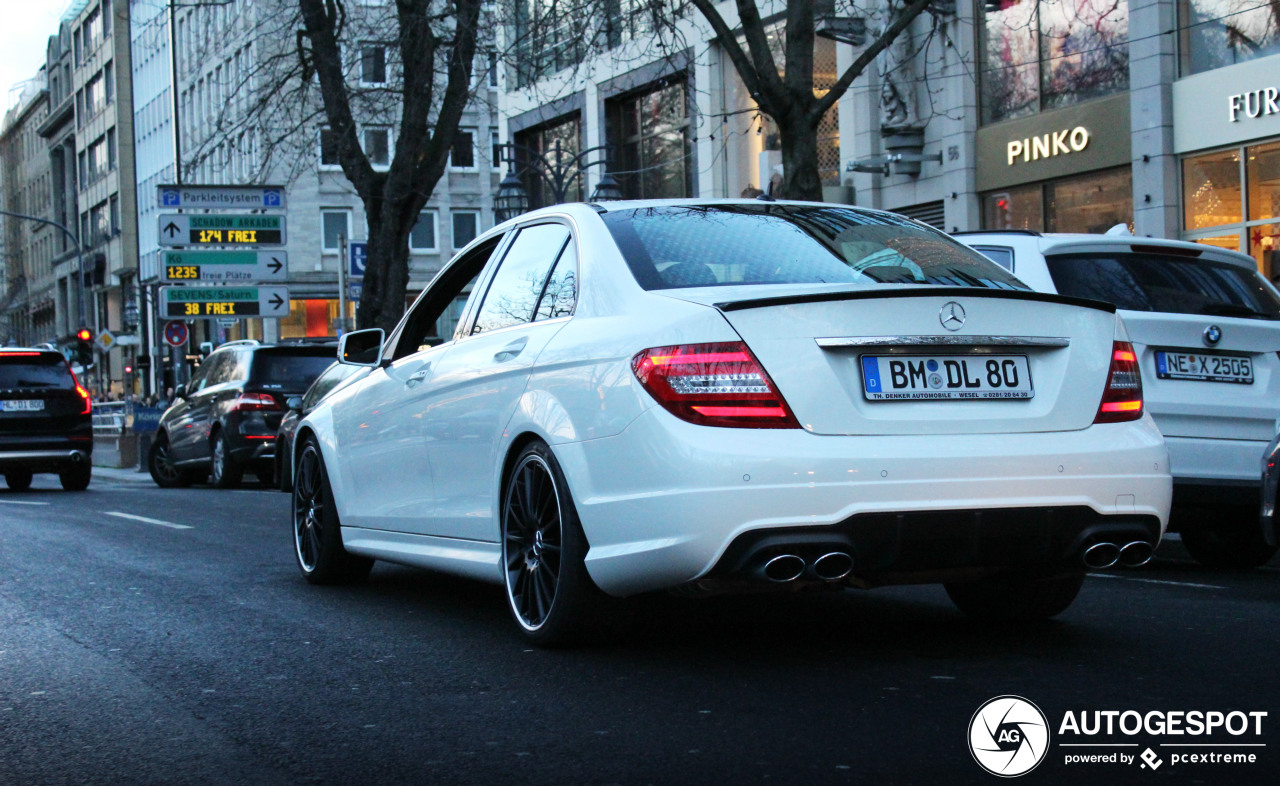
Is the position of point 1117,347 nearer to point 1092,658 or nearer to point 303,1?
point 1092,658

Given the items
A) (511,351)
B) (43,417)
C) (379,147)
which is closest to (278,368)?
Result: (43,417)

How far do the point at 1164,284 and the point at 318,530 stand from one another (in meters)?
4.27

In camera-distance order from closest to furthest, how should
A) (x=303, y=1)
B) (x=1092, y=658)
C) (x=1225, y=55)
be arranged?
(x=1092, y=658)
(x=1225, y=55)
(x=303, y=1)

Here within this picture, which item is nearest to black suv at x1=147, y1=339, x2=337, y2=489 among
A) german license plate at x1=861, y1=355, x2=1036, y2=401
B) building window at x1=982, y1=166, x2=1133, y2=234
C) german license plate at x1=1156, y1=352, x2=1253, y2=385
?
building window at x1=982, y1=166, x2=1133, y2=234

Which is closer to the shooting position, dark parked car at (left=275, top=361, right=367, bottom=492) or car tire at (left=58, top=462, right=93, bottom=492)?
dark parked car at (left=275, top=361, right=367, bottom=492)

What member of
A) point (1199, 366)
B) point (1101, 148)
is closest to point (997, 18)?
point (1101, 148)

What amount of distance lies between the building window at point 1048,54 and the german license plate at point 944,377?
1751cm

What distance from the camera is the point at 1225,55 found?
20344 mm

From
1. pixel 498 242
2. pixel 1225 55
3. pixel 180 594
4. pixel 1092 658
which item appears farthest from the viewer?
pixel 1225 55

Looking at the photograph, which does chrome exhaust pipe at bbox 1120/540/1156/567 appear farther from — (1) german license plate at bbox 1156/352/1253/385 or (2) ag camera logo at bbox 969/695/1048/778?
(1) german license plate at bbox 1156/352/1253/385

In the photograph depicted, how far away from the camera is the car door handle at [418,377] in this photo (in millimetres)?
6659

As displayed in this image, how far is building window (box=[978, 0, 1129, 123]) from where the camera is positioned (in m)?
22.0

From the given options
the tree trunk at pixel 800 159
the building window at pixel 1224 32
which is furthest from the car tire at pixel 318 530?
the building window at pixel 1224 32

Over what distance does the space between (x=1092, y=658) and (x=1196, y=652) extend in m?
0.37
